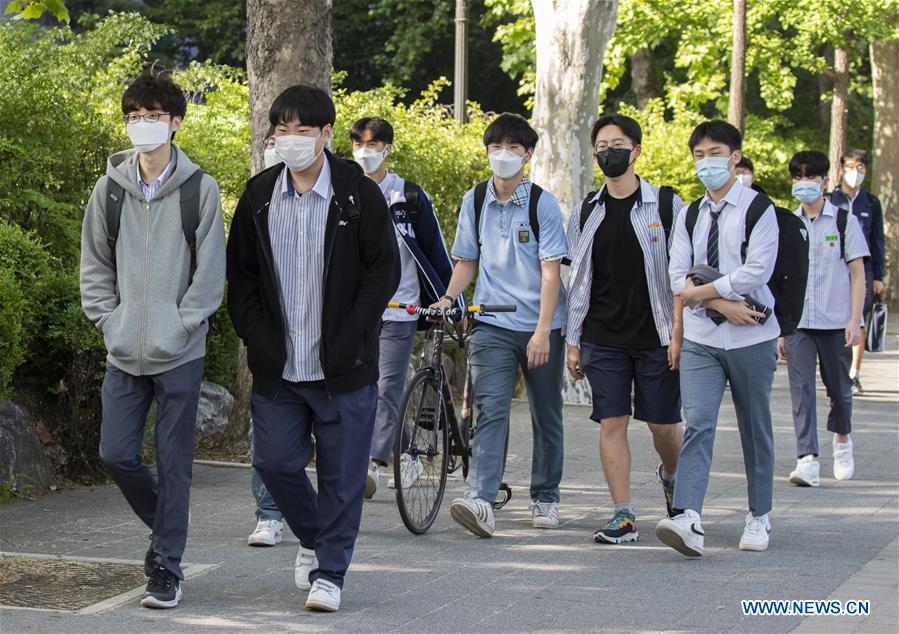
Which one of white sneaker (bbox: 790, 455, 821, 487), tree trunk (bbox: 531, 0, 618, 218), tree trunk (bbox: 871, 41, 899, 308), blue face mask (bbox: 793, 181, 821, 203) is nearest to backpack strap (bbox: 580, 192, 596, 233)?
blue face mask (bbox: 793, 181, 821, 203)

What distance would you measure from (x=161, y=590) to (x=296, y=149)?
1835mm

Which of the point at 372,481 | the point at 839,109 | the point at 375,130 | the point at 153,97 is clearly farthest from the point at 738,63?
the point at 153,97

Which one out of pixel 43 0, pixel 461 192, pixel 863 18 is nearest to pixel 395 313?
pixel 43 0

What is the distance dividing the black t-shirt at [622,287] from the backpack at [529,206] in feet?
1.02

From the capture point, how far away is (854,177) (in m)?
12.2

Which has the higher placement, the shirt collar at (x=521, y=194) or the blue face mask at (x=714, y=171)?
the blue face mask at (x=714, y=171)

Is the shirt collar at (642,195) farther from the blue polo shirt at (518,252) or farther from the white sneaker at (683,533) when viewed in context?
the white sneaker at (683,533)

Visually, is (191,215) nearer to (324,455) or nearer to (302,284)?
(302,284)

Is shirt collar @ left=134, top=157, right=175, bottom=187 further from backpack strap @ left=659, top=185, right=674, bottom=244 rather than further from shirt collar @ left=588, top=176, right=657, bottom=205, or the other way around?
backpack strap @ left=659, top=185, right=674, bottom=244

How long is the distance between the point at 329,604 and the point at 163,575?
673 millimetres

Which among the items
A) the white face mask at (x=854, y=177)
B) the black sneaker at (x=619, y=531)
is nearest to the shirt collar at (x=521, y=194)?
the black sneaker at (x=619, y=531)

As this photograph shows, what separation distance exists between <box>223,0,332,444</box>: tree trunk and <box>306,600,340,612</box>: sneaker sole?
159 inches

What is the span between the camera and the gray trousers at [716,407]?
714 cm

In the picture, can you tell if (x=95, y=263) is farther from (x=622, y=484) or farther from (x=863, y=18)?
(x=863, y=18)
